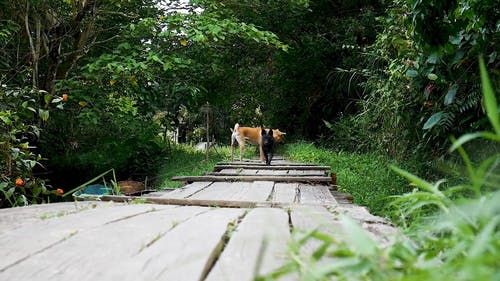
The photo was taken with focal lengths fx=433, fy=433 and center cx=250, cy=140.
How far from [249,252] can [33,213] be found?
1388mm

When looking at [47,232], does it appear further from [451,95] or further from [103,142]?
[103,142]

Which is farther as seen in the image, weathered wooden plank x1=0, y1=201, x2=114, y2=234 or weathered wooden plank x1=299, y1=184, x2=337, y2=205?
weathered wooden plank x1=299, y1=184, x2=337, y2=205

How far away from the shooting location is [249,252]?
125cm

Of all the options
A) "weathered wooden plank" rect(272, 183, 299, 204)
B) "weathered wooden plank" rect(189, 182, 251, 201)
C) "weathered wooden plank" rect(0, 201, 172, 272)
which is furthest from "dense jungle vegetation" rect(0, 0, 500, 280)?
"weathered wooden plank" rect(189, 182, 251, 201)

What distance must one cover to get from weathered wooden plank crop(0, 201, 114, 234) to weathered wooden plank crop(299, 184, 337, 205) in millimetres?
1323

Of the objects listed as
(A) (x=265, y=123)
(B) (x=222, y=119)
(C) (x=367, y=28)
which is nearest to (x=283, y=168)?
(C) (x=367, y=28)

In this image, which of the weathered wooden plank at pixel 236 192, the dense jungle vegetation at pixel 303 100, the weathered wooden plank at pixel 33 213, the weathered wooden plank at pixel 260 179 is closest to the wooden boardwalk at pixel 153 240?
the weathered wooden plank at pixel 33 213

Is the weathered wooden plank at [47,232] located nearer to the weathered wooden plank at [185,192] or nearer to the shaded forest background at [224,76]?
the weathered wooden plank at [185,192]

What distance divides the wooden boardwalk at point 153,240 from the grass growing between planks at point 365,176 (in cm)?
262

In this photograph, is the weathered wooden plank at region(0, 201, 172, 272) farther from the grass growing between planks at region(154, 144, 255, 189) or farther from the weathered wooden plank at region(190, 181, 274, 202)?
the grass growing between planks at region(154, 144, 255, 189)

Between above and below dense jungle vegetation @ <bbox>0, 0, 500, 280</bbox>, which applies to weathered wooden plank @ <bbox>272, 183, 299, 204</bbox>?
below

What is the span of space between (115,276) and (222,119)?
15771mm

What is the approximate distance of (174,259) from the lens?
122 cm

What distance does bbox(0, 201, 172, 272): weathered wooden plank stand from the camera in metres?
1.34
